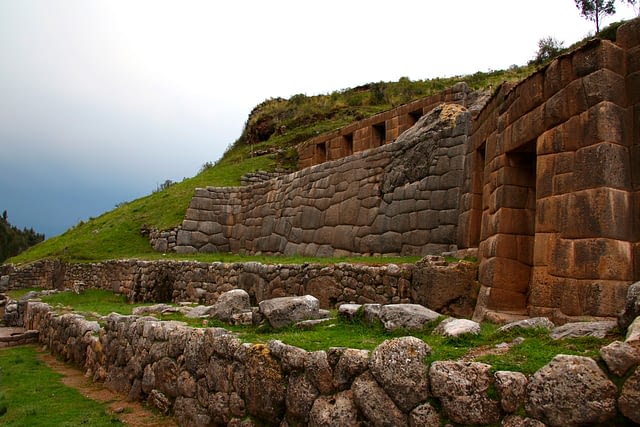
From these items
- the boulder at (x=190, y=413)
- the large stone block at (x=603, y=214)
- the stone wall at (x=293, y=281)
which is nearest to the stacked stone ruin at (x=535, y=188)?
the large stone block at (x=603, y=214)

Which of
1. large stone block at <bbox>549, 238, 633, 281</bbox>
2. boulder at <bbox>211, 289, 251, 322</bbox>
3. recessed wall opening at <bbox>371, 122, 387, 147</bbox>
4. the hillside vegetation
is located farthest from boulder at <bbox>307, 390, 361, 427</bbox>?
the hillside vegetation

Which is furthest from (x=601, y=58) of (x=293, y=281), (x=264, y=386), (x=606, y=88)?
(x=293, y=281)

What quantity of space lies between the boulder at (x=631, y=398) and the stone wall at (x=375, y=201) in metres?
7.20

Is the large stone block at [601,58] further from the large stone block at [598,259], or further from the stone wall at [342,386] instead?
the stone wall at [342,386]

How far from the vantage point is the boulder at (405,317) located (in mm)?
4867

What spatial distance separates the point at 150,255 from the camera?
19.7 m

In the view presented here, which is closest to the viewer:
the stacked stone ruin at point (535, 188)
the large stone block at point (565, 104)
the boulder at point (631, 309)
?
the boulder at point (631, 309)

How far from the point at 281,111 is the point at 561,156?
28.2 meters

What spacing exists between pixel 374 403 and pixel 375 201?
28.4 ft

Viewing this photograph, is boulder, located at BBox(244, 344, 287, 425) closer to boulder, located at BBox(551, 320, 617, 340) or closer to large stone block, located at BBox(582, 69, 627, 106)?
boulder, located at BBox(551, 320, 617, 340)

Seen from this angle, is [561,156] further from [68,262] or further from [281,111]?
[281,111]

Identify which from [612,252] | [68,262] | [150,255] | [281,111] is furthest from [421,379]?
[281,111]

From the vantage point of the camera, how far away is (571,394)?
2.71m

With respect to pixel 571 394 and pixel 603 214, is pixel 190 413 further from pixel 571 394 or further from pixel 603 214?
pixel 603 214
